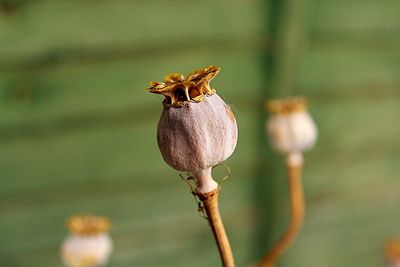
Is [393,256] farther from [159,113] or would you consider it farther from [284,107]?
[159,113]

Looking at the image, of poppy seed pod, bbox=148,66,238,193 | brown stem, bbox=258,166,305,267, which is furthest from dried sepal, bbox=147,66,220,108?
brown stem, bbox=258,166,305,267

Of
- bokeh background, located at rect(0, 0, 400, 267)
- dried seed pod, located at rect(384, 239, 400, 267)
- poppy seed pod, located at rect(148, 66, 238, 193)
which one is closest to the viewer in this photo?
poppy seed pod, located at rect(148, 66, 238, 193)

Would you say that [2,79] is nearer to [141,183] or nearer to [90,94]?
[90,94]

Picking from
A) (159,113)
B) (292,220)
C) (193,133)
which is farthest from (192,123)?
(159,113)

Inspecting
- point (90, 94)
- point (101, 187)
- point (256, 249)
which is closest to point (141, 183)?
point (101, 187)

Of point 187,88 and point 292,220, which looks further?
point 292,220

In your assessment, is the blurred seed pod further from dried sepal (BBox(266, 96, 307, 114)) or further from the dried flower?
the dried flower

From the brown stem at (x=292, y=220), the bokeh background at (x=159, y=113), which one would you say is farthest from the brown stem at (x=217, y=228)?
the bokeh background at (x=159, y=113)
